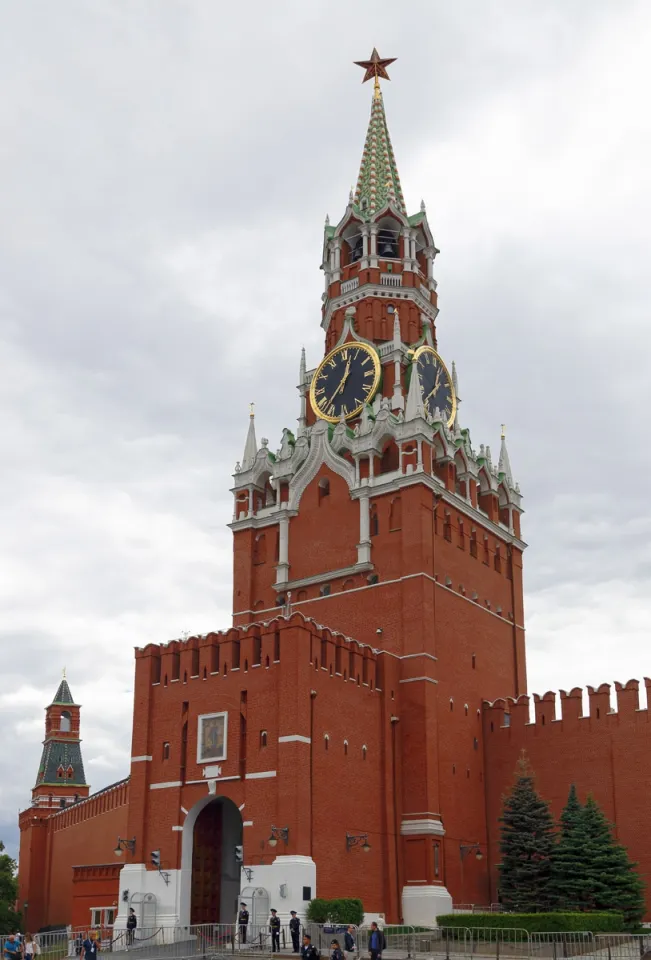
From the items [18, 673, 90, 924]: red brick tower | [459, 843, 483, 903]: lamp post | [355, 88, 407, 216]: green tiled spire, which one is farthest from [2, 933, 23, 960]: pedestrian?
[18, 673, 90, 924]: red brick tower

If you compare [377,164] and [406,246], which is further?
[377,164]

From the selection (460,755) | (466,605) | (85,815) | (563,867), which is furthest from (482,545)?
(85,815)

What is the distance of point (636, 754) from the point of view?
4769 centimetres

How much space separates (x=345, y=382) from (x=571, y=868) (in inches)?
1009

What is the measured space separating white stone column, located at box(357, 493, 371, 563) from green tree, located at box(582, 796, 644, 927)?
14.4m

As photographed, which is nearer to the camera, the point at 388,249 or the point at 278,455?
the point at 278,455

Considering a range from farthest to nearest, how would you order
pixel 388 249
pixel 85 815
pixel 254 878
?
pixel 85 815 → pixel 388 249 → pixel 254 878

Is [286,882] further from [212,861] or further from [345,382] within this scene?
[345,382]

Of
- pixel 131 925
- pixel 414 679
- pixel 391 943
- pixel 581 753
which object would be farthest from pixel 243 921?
pixel 581 753

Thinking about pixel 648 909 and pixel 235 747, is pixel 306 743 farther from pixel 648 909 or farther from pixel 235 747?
pixel 648 909

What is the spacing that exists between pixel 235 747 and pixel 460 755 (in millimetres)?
11313

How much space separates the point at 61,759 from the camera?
309 feet

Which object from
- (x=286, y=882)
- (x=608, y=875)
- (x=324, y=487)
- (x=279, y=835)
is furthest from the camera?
(x=324, y=487)

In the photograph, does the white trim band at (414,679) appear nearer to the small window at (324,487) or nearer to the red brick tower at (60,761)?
the small window at (324,487)
